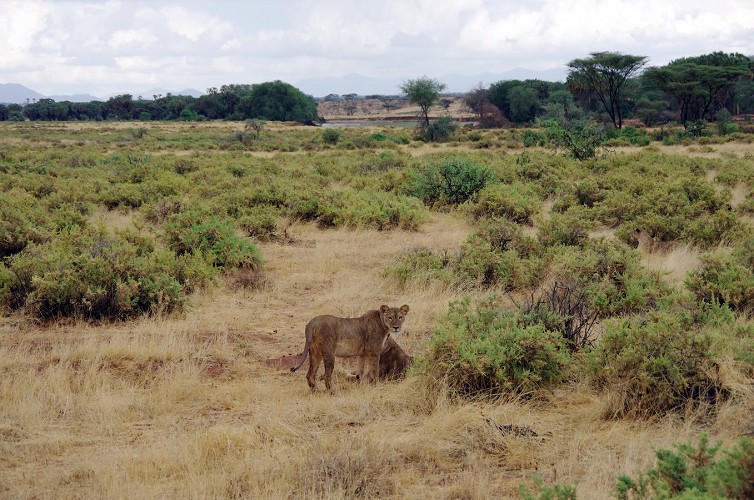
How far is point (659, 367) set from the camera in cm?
518

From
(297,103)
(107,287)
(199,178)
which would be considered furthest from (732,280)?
(297,103)

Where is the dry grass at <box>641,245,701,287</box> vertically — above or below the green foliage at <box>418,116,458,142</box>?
below

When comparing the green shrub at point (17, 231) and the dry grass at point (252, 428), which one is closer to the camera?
the dry grass at point (252, 428)

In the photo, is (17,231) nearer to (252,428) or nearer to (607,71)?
(252,428)

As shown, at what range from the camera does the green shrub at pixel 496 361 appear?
5.67 metres

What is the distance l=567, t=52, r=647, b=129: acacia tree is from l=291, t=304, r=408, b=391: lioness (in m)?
43.0

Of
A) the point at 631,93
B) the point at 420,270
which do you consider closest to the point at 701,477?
the point at 420,270

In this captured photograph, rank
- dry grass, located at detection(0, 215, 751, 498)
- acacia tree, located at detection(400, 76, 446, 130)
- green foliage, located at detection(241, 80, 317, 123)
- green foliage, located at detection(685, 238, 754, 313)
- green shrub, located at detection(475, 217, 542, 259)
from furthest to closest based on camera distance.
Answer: green foliage, located at detection(241, 80, 317, 123) < acacia tree, located at detection(400, 76, 446, 130) < green shrub, located at detection(475, 217, 542, 259) < green foliage, located at detection(685, 238, 754, 313) < dry grass, located at detection(0, 215, 751, 498)

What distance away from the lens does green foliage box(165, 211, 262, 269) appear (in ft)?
34.0

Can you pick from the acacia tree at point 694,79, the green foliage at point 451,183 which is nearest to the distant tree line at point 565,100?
the acacia tree at point 694,79

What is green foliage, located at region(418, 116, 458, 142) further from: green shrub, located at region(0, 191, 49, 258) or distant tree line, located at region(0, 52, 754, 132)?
green shrub, located at region(0, 191, 49, 258)

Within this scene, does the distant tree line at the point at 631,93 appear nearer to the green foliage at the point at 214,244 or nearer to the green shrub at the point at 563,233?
the green shrub at the point at 563,233

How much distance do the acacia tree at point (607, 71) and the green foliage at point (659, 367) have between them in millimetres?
42888

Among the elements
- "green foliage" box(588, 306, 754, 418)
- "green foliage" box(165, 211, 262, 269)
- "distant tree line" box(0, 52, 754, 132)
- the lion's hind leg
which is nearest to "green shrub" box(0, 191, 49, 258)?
"green foliage" box(165, 211, 262, 269)
